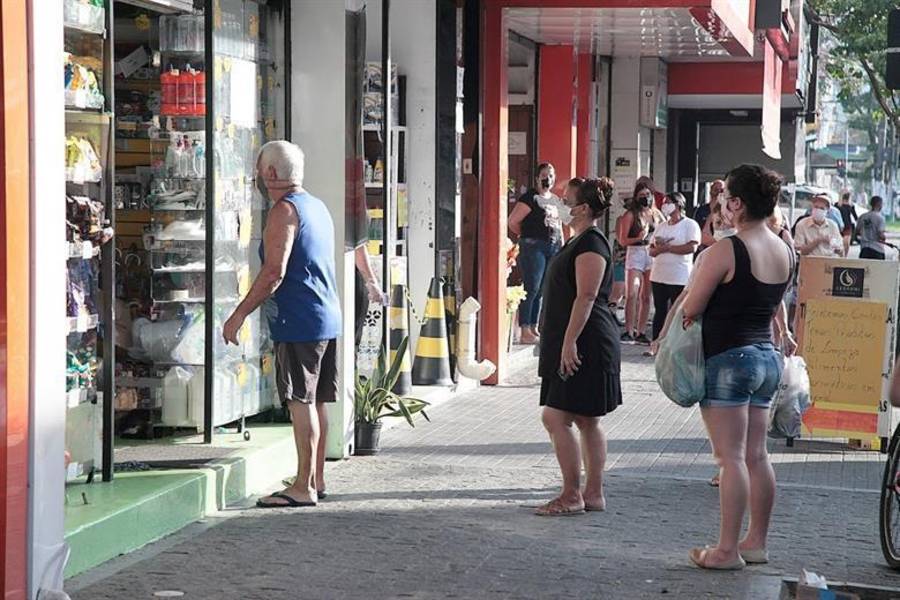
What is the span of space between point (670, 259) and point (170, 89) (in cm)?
844

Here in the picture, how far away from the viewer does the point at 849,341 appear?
1147 cm

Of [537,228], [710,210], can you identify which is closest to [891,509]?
[710,210]

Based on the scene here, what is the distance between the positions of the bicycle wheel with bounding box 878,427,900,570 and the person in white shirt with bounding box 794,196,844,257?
8476mm

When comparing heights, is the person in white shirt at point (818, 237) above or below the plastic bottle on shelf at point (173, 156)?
below

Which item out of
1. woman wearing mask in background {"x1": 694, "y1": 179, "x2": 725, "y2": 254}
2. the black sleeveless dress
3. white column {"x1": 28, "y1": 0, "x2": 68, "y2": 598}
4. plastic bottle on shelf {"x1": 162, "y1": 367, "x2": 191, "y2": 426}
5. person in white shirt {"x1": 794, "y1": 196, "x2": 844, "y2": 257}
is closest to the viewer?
white column {"x1": 28, "y1": 0, "x2": 68, "y2": 598}

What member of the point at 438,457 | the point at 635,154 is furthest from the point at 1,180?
the point at 635,154

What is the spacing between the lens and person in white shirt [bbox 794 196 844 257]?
16.2 metres

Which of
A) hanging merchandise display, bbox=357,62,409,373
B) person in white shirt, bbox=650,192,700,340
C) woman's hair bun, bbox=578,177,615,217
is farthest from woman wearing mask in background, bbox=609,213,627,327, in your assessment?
woman's hair bun, bbox=578,177,615,217

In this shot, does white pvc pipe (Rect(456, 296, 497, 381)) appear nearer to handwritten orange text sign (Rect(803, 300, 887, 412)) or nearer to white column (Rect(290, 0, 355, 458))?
handwritten orange text sign (Rect(803, 300, 887, 412))

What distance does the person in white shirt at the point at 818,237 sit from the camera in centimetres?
1616

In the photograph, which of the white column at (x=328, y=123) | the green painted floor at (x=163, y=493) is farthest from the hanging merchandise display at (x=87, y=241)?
the white column at (x=328, y=123)

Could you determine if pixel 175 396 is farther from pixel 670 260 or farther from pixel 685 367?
pixel 670 260

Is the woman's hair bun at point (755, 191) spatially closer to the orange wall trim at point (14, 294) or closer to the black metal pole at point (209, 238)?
the orange wall trim at point (14, 294)

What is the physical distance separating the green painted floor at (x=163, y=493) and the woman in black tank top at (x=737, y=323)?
2.67 m
